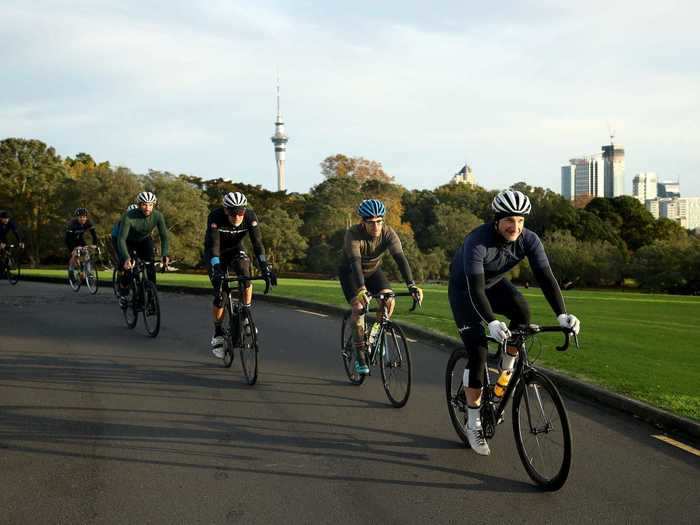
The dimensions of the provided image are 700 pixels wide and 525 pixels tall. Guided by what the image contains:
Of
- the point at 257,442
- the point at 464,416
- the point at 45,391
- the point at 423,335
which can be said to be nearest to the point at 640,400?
the point at 464,416

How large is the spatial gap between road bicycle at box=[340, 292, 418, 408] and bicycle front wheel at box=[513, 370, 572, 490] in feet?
6.29

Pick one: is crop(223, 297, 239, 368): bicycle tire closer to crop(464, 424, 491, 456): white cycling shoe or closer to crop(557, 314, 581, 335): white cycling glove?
crop(464, 424, 491, 456): white cycling shoe

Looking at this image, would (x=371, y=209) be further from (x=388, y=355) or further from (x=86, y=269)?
(x=86, y=269)

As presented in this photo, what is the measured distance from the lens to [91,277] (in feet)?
63.5

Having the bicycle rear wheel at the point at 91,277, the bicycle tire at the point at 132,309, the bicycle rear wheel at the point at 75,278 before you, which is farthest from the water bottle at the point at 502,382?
the bicycle rear wheel at the point at 75,278

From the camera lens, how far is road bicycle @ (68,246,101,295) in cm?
1905

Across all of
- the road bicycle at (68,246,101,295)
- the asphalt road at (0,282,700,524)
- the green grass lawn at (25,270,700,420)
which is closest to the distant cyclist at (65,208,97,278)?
the road bicycle at (68,246,101,295)

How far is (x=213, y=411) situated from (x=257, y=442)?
3.70 feet

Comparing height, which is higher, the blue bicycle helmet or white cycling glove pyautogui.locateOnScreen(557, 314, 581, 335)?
the blue bicycle helmet

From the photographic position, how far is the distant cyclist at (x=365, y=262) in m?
7.74

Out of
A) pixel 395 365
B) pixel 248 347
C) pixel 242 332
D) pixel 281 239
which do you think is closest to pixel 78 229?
pixel 242 332

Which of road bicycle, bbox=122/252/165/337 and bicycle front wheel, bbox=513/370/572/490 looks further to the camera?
road bicycle, bbox=122/252/165/337

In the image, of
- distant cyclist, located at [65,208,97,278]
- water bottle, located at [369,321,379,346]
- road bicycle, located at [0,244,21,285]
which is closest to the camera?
water bottle, located at [369,321,379,346]

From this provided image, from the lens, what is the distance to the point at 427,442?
20.1 feet
